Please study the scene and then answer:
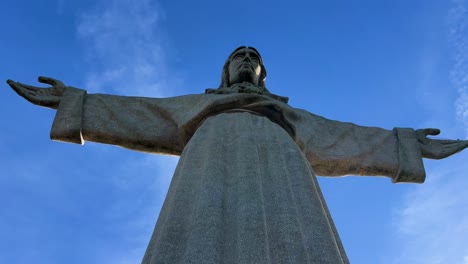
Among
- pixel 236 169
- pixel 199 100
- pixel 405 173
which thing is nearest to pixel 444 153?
pixel 405 173

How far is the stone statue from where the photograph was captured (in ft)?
12.9

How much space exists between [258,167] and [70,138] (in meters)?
2.95

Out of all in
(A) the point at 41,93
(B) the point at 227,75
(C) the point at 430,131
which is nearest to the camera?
(A) the point at 41,93

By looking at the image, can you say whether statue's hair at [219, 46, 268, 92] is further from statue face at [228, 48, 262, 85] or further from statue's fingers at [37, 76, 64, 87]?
statue's fingers at [37, 76, 64, 87]

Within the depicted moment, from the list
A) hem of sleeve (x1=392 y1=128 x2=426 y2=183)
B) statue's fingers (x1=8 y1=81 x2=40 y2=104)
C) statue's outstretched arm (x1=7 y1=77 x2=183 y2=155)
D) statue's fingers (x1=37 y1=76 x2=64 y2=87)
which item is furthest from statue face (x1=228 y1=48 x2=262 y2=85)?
statue's fingers (x1=8 y1=81 x2=40 y2=104)

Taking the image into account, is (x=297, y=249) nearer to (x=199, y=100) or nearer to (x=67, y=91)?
(x=199, y=100)

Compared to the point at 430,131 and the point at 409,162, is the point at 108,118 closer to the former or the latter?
the point at 409,162

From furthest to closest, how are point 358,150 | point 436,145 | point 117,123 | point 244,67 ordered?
1. point 244,67
2. point 436,145
3. point 358,150
4. point 117,123

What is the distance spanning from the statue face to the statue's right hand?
95.7 inches

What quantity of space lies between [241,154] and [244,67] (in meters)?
3.43

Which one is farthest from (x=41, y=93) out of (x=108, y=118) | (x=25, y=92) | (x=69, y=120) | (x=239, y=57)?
(x=239, y=57)

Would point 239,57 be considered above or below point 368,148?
above

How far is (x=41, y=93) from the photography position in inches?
291

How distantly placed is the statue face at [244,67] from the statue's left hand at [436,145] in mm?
2452
